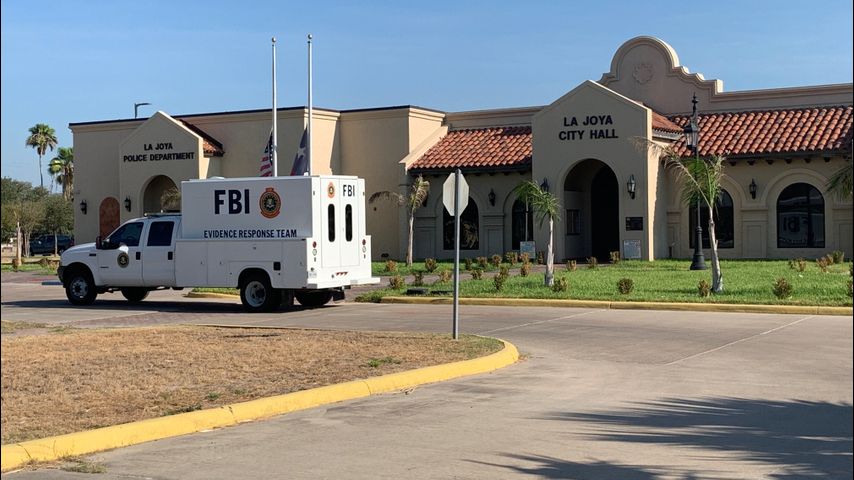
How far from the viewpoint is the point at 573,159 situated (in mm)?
36438

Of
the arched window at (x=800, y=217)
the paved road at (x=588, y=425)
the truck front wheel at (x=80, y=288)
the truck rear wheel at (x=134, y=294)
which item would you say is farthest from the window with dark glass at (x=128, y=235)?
the arched window at (x=800, y=217)

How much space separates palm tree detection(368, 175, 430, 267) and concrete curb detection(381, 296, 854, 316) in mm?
13054

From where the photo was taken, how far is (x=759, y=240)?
3472 centimetres

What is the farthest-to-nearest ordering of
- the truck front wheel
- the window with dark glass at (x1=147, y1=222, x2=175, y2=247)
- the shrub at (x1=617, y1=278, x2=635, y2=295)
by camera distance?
the truck front wheel < the window with dark glass at (x1=147, y1=222, x2=175, y2=247) < the shrub at (x1=617, y1=278, x2=635, y2=295)

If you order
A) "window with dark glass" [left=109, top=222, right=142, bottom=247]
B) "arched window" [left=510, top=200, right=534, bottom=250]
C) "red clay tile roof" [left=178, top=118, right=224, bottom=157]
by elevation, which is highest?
"red clay tile roof" [left=178, top=118, right=224, bottom=157]

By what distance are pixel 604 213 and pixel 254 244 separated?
2067 centimetres

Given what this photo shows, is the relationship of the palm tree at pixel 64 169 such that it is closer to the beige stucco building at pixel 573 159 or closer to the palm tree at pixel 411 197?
the beige stucco building at pixel 573 159

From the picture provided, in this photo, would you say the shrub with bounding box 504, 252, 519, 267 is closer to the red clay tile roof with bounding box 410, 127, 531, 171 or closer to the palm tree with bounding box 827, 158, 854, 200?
the red clay tile roof with bounding box 410, 127, 531, 171

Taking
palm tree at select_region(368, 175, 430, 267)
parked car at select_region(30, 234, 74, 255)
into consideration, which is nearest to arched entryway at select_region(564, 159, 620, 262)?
palm tree at select_region(368, 175, 430, 267)

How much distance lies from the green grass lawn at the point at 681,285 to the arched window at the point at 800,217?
287 cm

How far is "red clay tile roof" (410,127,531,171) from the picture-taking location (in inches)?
1529

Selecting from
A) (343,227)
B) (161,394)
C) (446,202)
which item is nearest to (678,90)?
(343,227)

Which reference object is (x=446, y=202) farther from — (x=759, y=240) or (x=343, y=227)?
(x=759, y=240)

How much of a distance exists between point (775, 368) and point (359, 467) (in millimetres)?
7079
